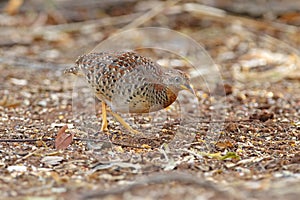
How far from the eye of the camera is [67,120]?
5.48m

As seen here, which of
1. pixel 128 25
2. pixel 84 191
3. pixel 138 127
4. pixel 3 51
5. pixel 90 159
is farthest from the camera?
pixel 128 25

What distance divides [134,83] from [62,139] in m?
0.72

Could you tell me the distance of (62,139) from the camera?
463 centimetres

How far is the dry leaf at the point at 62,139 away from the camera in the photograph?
180 inches

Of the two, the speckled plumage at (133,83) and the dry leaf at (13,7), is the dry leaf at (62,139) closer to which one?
the speckled plumage at (133,83)

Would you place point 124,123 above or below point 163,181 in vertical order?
above

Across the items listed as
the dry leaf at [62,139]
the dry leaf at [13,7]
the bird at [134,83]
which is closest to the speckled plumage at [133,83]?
the bird at [134,83]

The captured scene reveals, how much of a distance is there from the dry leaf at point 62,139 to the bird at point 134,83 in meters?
0.44

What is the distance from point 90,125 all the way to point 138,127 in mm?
458

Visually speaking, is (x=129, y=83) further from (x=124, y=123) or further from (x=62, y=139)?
(x=62, y=139)

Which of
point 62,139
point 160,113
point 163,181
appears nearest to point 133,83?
point 62,139

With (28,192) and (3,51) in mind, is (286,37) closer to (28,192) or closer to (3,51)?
(3,51)

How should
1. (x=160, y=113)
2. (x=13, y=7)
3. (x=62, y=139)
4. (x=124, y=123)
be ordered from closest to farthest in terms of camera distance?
(x=62, y=139), (x=124, y=123), (x=160, y=113), (x=13, y=7)

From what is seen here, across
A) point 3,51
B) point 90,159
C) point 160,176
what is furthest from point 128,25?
point 160,176
